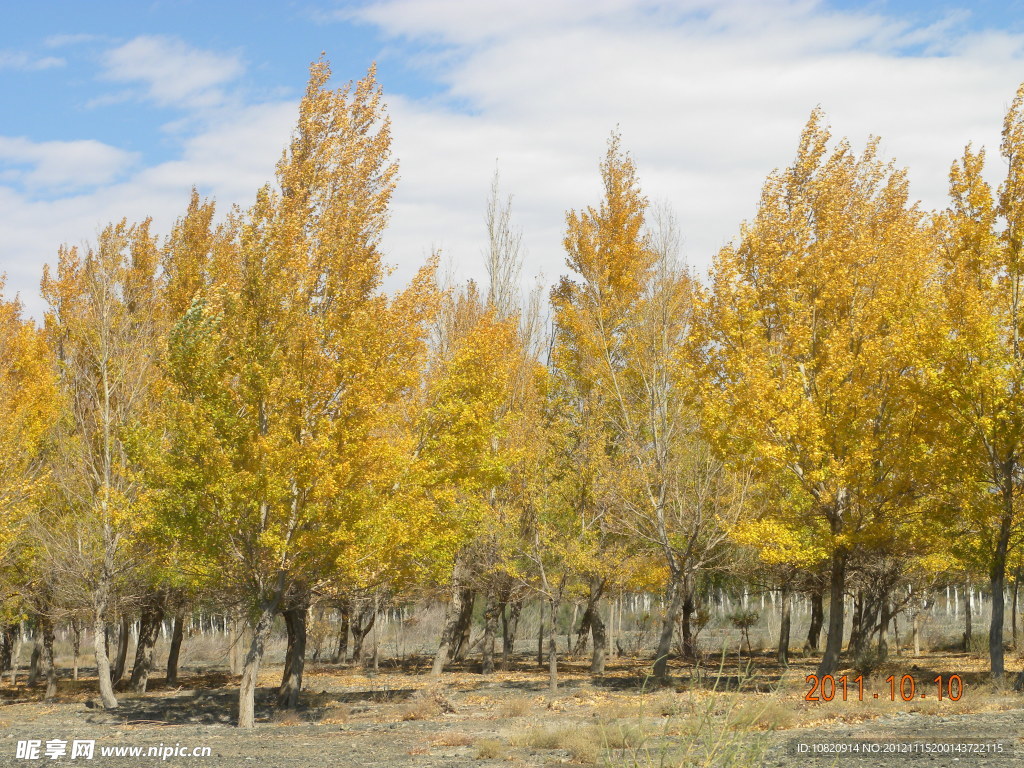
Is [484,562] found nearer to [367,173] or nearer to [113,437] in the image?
[113,437]

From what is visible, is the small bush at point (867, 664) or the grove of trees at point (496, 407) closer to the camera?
the grove of trees at point (496, 407)

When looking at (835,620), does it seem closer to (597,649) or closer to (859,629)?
(597,649)

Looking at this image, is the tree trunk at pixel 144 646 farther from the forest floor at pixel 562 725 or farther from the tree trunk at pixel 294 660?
the tree trunk at pixel 294 660

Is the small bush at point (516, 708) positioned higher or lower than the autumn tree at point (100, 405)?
lower

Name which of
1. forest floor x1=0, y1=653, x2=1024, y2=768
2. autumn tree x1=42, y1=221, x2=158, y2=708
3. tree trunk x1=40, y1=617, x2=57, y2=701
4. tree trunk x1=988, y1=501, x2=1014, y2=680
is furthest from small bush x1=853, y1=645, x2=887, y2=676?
tree trunk x1=40, y1=617, x2=57, y2=701

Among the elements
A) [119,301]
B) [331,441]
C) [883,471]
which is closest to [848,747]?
[883,471]

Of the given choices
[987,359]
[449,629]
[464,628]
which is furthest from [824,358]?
[464,628]

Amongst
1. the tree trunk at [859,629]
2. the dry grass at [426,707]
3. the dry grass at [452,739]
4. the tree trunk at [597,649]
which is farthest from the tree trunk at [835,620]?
the tree trunk at [597,649]

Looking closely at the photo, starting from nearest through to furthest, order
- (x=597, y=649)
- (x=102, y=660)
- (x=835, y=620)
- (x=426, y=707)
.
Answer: (x=835, y=620)
(x=426, y=707)
(x=102, y=660)
(x=597, y=649)

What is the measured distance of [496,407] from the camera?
19016mm

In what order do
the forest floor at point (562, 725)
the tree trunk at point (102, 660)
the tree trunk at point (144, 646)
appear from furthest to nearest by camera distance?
the tree trunk at point (144, 646)
the tree trunk at point (102, 660)
the forest floor at point (562, 725)

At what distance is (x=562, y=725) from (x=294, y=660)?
741 centimetres

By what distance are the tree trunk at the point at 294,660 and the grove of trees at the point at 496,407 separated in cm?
9

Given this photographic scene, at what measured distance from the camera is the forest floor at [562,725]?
9078 millimetres
